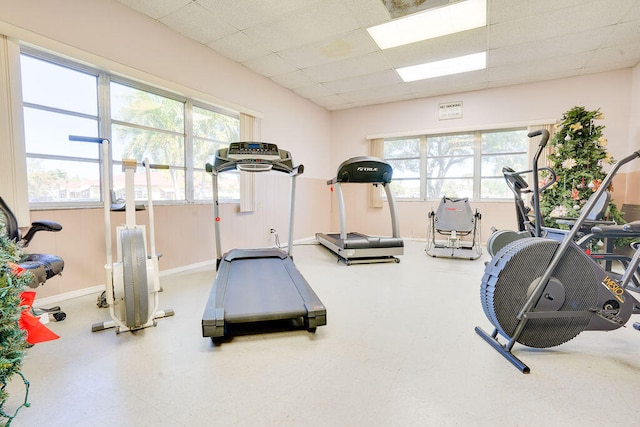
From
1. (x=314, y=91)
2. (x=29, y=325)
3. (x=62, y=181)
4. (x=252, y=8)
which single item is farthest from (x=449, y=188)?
A: (x=29, y=325)

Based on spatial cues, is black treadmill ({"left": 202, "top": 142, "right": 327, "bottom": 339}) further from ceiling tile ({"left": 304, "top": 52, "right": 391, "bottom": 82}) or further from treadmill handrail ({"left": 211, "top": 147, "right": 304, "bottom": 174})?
ceiling tile ({"left": 304, "top": 52, "right": 391, "bottom": 82})

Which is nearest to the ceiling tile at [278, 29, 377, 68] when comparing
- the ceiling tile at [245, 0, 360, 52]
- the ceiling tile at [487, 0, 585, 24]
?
the ceiling tile at [245, 0, 360, 52]

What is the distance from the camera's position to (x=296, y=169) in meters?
3.91

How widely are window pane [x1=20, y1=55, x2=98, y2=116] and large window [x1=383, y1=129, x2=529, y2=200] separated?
17.9 ft

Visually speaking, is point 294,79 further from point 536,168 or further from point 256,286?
point 536,168

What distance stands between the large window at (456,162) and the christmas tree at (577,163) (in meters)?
1.26

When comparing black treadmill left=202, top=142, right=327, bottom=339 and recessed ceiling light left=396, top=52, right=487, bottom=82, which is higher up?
recessed ceiling light left=396, top=52, right=487, bottom=82

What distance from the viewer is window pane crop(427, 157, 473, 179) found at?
611cm

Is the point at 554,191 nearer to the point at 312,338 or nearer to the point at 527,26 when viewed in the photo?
the point at 527,26

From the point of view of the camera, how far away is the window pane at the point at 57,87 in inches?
107

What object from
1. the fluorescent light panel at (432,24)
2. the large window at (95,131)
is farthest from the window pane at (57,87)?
the fluorescent light panel at (432,24)

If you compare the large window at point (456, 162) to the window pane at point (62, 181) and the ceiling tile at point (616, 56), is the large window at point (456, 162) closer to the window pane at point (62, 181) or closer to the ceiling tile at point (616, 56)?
the ceiling tile at point (616, 56)

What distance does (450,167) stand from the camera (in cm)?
627

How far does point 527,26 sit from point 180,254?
17.1 ft
